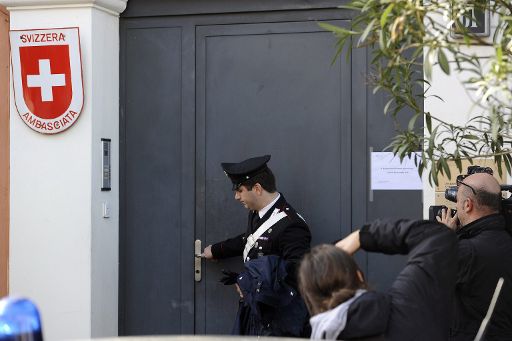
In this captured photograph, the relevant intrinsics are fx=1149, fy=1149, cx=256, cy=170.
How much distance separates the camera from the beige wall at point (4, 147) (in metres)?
8.33

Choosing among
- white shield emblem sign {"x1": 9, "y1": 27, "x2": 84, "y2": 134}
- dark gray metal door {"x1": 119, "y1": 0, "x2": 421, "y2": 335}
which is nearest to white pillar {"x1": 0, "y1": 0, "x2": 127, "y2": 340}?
white shield emblem sign {"x1": 9, "y1": 27, "x2": 84, "y2": 134}

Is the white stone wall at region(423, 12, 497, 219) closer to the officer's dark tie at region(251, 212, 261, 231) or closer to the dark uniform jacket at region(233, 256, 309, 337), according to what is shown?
the officer's dark tie at region(251, 212, 261, 231)

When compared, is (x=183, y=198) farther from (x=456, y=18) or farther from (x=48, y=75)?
(x=456, y=18)

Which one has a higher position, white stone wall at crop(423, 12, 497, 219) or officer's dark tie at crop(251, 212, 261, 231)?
white stone wall at crop(423, 12, 497, 219)

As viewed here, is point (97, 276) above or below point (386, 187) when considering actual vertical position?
below

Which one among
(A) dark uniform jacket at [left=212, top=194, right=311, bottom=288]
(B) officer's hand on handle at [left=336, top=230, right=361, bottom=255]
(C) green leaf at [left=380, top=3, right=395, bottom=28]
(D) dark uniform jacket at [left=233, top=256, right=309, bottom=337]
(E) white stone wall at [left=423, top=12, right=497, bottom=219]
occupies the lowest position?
(D) dark uniform jacket at [left=233, top=256, right=309, bottom=337]

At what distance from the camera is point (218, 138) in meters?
8.26

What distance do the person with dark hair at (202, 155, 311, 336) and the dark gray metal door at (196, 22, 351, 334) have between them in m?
0.53

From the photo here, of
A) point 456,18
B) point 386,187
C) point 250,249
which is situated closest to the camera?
point 456,18

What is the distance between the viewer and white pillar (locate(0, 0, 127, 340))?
8.11 metres

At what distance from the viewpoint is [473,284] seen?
5.97 meters

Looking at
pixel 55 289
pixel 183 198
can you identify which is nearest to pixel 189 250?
pixel 183 198

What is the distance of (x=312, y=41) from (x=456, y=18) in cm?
317

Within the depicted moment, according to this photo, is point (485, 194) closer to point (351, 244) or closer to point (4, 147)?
point (351, 244)
